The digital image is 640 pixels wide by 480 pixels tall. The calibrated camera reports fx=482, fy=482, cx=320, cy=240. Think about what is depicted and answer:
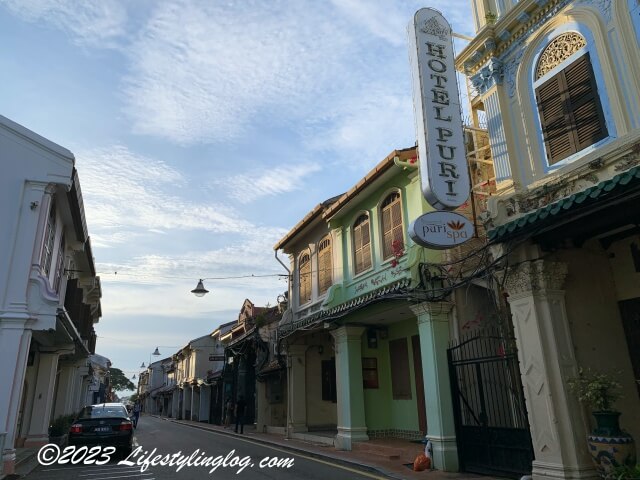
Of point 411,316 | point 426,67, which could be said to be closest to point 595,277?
point 426,67

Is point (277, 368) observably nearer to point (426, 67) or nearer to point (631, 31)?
point (426, 67)

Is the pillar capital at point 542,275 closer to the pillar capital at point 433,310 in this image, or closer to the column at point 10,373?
the pillar capital at point 433,310

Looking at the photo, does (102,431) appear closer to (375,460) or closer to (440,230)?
(375,460)

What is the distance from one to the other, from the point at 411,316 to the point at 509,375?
16.8 feet

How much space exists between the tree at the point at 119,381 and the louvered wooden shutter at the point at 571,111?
365 feet

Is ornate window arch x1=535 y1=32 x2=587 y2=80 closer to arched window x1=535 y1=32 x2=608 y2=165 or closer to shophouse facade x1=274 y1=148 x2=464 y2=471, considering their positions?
arched window x1=535 y1=32 x2=608 y2=165

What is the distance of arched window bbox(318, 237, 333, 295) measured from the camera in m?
16.8

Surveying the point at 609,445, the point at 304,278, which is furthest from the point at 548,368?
the point at 304,278

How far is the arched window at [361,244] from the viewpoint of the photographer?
14.4 meters

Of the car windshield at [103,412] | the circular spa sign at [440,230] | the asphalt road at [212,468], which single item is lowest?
the asphalt road at [212,468]

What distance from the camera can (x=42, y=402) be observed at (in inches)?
606

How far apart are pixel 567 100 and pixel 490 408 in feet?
21.0

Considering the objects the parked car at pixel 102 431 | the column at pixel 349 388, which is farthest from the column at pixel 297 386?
the parked car at pixel 102 431

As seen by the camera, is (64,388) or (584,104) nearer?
(584,104)
